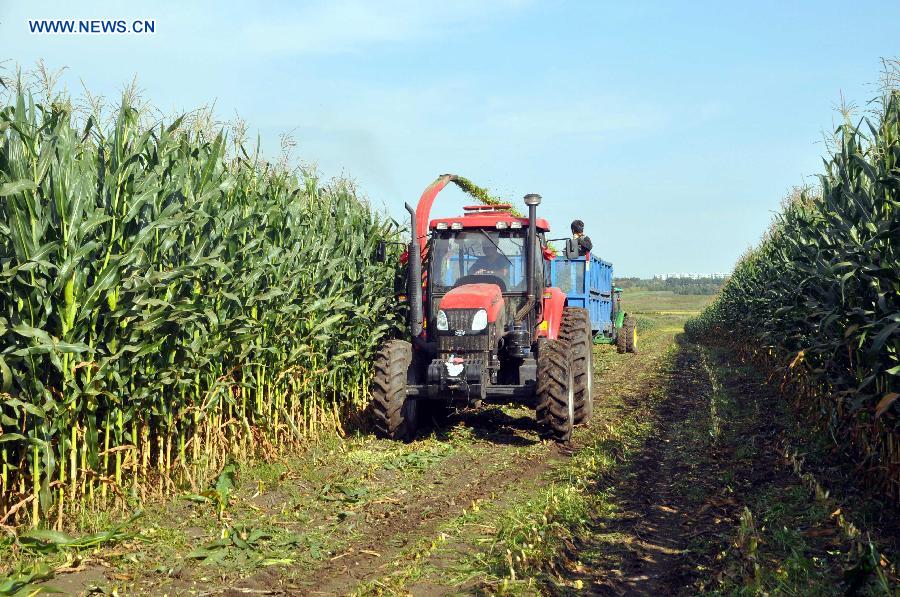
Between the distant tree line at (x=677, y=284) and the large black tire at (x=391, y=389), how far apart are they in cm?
11425

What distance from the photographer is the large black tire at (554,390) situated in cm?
866

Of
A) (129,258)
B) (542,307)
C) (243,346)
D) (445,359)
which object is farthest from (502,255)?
(129,258)

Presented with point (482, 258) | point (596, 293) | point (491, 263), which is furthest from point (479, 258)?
point (596, 293)

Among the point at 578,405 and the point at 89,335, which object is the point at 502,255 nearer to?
the point at 578,405

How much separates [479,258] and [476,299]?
1.22 metres

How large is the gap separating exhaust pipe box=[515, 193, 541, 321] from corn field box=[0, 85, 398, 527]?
2.37 meters

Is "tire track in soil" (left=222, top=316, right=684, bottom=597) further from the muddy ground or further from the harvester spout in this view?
the harvester spout

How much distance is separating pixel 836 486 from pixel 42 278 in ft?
21.6

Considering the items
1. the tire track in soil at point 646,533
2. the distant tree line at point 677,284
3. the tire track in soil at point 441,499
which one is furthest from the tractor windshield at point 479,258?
the distant tree line at point 677,284

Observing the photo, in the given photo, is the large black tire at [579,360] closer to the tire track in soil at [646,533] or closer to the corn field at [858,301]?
the tire track in soil at [646,533]

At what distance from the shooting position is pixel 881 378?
675cm

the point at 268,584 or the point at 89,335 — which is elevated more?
the point at 89,335

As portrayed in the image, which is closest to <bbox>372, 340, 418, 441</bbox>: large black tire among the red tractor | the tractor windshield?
the red tractor

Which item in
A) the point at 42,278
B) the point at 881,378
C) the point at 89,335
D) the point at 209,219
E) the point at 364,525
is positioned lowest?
the point at 364,525
